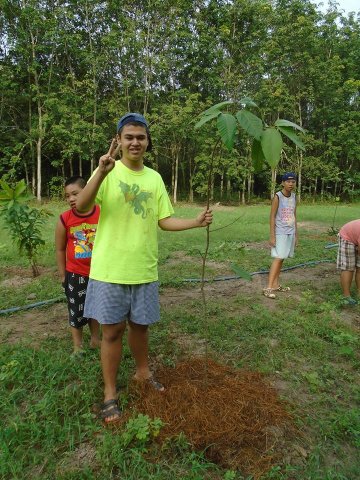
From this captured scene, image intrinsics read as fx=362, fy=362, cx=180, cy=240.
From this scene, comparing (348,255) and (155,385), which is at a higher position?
(348,255)

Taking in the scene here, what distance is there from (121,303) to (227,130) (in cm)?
116

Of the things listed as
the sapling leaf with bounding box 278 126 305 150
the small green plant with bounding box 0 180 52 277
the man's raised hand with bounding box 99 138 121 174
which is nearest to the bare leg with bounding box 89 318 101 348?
the man's raised hand with bounding box 99 138 121 174

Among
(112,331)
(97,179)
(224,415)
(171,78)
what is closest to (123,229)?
(97,179)

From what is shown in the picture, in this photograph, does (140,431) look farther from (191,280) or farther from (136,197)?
(191,280)

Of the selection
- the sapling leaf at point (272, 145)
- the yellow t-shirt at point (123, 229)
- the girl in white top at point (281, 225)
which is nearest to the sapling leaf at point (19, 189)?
the yellow t-shirt at point (123, 229)

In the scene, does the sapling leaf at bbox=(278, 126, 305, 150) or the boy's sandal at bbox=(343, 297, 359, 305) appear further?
the boy's sandal at bbox=(343, 297, 359, 305)

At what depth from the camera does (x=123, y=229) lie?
211 centimetres

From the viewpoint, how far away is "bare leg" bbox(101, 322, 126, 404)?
7.09 feet

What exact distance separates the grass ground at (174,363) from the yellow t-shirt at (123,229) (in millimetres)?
458

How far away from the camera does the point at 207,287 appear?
4930mm

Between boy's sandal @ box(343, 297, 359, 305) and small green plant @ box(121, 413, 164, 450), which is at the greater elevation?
small green plant @ box(121, 413, 164, 450)

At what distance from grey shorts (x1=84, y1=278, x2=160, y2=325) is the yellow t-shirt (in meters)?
0.06

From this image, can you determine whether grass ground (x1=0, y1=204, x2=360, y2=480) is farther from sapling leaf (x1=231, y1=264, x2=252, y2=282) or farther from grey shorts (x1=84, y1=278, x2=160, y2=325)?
grey shorts (x1=84, y1=278, x2=160, y2=325)

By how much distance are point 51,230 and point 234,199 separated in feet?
47.4
